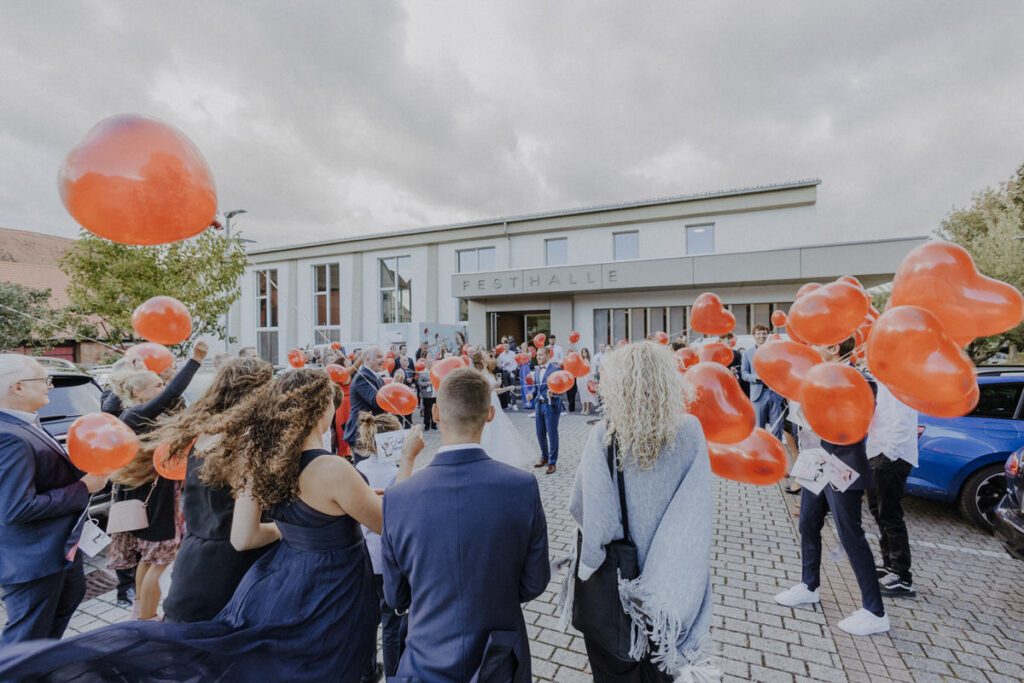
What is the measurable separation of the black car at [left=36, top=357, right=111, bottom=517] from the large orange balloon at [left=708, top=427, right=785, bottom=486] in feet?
Answer: 17.7

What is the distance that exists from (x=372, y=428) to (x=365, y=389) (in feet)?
7.91

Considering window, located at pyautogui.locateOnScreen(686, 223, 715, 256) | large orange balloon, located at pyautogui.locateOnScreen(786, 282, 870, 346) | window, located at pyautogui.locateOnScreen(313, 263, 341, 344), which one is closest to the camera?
large orange balloon, located at pyautogui.locateOnScreen(786, 282, 870, 346)

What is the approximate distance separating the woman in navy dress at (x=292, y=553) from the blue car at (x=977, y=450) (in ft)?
19.3

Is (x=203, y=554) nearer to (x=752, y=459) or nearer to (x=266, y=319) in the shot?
(x=752, y=459)

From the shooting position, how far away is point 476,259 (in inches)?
898

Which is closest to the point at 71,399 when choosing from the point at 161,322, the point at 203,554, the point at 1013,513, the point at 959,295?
the point at 161,322

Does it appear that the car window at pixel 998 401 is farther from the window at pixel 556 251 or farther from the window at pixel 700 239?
the window at pixel 556 251

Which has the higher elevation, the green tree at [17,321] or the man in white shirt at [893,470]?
the green tree at [17,321]

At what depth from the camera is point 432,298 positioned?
920 inches

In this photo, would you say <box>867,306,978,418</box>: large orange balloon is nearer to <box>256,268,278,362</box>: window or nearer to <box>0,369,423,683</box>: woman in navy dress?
<box>0,369,423,683</box>: woman in navy dress

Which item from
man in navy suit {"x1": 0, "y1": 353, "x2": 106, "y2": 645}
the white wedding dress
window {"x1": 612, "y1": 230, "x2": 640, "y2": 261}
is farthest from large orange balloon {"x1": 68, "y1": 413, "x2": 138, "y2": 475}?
window {"x1": 612, "y1": 230, "x2": 640, "y2": 261}

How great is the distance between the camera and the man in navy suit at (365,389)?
5.32 metres

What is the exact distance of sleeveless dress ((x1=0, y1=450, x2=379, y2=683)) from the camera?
5.20 ft

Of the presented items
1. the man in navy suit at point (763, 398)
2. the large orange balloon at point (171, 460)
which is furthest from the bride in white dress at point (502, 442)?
the man in navy suit at point (763, 398)
